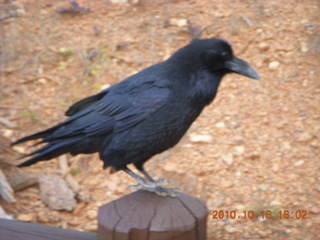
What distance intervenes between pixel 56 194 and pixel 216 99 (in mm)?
2085

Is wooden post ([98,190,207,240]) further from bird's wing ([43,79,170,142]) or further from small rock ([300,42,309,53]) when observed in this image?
small rock ([300,42,309,53])

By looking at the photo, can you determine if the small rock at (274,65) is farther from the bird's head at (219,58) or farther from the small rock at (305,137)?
the bird's head at (219,58)

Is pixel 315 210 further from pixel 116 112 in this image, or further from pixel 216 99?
pixel 116 112

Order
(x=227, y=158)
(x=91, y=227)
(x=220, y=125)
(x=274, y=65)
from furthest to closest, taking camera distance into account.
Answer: (x=274, y=65) < (x=220, y=125) < (x=227, y=158) < (x=91, y=227)

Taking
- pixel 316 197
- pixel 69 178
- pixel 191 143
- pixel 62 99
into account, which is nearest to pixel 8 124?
pixel 62 99

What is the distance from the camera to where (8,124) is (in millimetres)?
4715

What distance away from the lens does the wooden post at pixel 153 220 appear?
1.68m

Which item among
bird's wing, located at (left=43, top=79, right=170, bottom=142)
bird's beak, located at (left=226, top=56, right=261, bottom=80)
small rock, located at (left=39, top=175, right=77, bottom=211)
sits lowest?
small rock, located at (left=39, top=175, right=77, bottom=211)

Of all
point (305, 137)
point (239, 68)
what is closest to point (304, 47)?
point (305, 137)

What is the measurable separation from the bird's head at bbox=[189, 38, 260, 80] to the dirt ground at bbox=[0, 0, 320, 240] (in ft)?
5.28

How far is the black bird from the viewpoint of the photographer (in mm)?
2473

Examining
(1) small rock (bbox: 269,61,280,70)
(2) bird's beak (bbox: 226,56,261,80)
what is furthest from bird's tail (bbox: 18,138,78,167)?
(1) small rock (bbox: 269,61,280,70)

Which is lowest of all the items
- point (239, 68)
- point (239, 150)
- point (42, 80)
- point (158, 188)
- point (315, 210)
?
point (315, 210)
